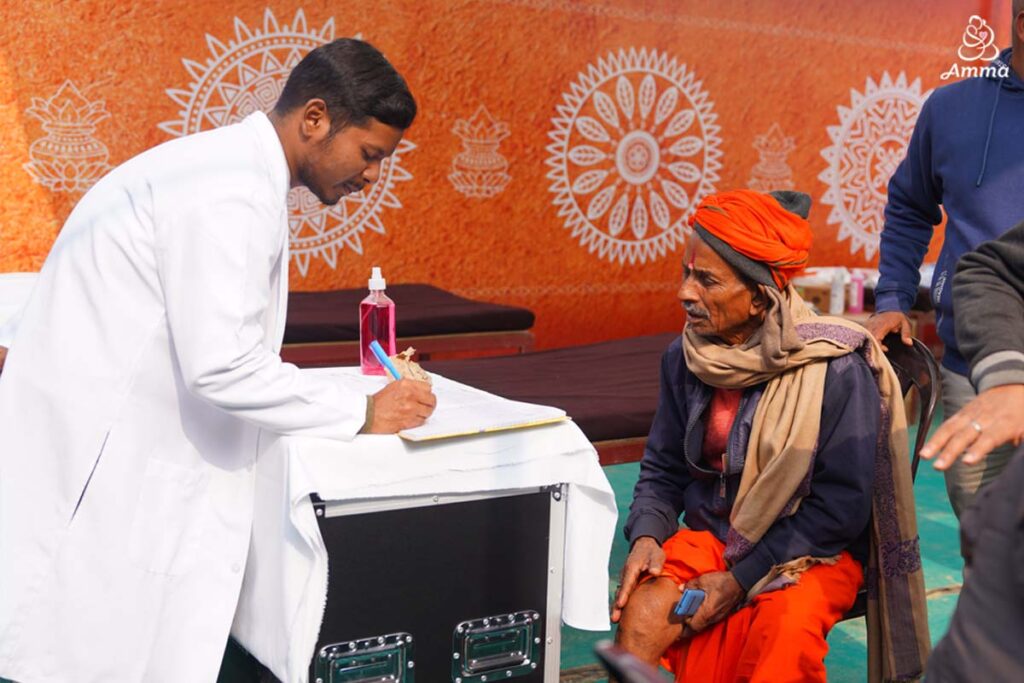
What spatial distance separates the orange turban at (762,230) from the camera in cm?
216

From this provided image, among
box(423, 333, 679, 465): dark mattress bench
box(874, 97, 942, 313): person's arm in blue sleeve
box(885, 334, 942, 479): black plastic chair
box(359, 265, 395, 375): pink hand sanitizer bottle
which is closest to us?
box(885, 334, 942, 479): black plastic chair

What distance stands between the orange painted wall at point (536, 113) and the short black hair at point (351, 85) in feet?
11.9

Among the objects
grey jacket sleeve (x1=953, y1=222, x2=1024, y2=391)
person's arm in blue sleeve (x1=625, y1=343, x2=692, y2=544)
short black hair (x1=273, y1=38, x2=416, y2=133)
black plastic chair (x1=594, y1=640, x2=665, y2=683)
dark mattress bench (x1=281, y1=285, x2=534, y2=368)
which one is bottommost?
dark mattress bench (x1=281, y1=285, x2=534, y2=368)

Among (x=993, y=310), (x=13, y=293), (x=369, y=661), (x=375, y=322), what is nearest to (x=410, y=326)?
(x=13, y=293)

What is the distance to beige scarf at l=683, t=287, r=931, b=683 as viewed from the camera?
2127 millimetres

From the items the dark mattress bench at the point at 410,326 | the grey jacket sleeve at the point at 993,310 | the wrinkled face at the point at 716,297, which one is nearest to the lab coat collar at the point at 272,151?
the wrinkled face at the point at 716,297

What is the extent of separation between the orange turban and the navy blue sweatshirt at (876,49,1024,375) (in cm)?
49

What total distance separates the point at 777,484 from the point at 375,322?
122 centimetres

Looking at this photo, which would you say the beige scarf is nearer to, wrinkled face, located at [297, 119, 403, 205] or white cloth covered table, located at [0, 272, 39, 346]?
wrinkled face, located at [297, 119, 403, 205]

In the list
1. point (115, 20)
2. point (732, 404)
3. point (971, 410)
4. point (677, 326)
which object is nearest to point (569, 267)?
point (677, 326)

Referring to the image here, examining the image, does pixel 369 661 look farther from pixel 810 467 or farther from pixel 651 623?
pixel 810 467

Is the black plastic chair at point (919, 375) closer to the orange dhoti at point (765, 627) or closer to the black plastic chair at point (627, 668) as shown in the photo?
the orange dhoti at point (765, 627)

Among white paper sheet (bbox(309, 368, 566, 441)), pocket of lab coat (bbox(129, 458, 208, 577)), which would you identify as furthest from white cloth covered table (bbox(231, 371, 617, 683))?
pocket of lab coat (bbox(129, 458, 208, 577))

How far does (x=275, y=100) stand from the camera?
570 cm
